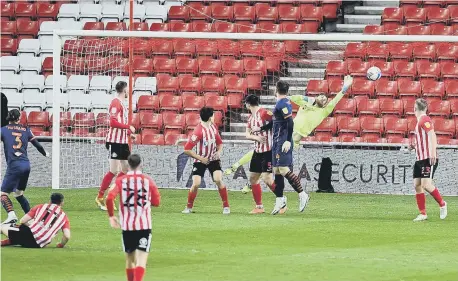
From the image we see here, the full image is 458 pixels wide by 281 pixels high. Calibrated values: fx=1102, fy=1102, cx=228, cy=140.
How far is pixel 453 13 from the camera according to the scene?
26.1m

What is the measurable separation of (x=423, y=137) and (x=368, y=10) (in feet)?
35.4

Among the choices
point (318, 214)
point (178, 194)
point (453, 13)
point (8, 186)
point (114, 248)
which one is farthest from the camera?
point (453, 13)

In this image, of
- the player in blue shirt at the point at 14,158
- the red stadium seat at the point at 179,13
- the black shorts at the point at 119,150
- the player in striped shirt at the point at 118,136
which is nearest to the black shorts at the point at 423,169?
the player in striped shirt at the point at 118,136

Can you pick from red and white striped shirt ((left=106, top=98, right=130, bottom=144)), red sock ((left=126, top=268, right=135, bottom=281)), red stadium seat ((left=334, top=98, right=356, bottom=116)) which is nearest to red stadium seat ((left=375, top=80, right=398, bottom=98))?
red stadium seat ((left=334, top=98, right=356, bottom=116))

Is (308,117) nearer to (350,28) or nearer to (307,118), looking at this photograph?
(307,118)

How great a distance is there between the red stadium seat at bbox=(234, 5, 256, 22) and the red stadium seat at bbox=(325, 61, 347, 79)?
3.70 meters

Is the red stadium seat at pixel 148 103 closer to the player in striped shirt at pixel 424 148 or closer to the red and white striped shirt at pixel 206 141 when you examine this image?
the red and white striped shirt at pixel 206 141

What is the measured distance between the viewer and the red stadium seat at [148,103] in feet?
81.3

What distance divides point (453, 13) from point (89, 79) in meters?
8.71

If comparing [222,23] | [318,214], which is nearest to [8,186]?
[318,214]

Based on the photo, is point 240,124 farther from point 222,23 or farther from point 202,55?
point 222,23

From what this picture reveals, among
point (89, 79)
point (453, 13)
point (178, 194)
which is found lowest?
point (178, 194)

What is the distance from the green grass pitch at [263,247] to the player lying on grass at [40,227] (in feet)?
0.56

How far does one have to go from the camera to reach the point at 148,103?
24.9 metres
